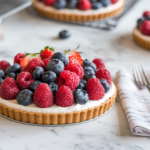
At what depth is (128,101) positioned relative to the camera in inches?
55.4

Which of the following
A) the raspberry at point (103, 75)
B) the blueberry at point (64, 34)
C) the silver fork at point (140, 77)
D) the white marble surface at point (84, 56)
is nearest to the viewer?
the white marble surface at point (84, 56)

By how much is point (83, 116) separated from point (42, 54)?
0.45 metres

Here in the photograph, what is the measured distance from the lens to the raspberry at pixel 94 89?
4.18ft

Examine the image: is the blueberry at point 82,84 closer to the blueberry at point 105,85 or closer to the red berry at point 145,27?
the blueberry at point 105,85

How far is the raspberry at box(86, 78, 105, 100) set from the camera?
127 cm

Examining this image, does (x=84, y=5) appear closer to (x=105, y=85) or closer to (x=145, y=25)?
(x=145, y=25)

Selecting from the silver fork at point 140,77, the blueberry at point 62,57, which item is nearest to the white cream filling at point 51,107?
the blueberry at point 62,57

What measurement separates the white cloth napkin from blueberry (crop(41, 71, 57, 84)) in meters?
0.44

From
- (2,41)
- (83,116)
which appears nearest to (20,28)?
(2,41)

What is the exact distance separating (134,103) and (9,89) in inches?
27.1

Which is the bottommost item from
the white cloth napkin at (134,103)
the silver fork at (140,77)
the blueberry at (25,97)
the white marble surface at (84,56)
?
the white marble surface at (84,56)

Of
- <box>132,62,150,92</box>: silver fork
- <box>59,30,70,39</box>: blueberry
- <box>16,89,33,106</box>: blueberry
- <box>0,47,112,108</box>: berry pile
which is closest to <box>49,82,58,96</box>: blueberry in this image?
<box>0,47,112,108</box>: berry pile

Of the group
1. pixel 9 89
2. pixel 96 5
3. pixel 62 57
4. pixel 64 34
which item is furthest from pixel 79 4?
pixel 9 89

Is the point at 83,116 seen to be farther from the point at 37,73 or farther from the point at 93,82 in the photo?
the point at 37,73
